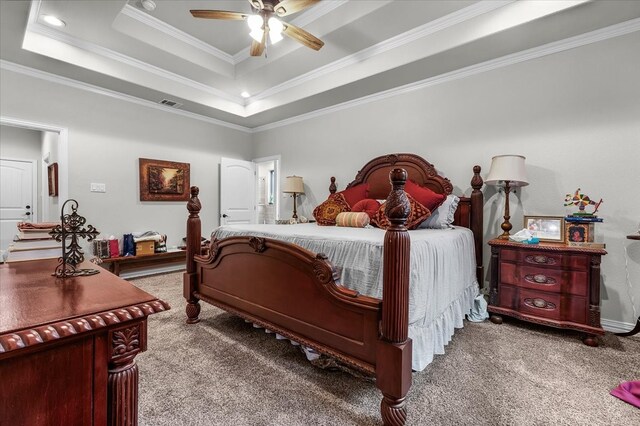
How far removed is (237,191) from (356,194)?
110 inches

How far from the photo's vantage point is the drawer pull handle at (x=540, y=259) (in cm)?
245

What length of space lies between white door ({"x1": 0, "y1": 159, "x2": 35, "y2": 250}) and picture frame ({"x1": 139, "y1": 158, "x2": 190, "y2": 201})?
11.5ft

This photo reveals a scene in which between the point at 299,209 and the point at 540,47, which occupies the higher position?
the point at 540,47

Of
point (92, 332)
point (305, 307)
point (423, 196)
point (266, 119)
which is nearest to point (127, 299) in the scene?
point (92, 332)

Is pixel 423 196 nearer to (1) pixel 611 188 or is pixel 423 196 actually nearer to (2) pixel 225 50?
(1) pixel 611 188

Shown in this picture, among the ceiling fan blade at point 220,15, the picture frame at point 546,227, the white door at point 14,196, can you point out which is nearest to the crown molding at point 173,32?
the ceiling fan blade at point 220,15

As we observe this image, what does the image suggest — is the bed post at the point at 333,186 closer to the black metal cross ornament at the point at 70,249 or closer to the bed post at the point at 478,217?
the bed post at the point at 478,217

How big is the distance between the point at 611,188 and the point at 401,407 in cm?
280

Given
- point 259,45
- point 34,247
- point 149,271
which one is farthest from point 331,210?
point 149,271

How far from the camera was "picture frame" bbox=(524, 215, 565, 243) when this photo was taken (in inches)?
104

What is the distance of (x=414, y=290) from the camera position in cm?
157

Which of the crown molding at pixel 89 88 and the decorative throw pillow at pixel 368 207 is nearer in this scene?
the decorative throw pillow at pixel 368 207

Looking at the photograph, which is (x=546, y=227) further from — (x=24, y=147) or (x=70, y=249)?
(x=24, y=147)

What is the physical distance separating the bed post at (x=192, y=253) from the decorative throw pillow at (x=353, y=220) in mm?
1376
